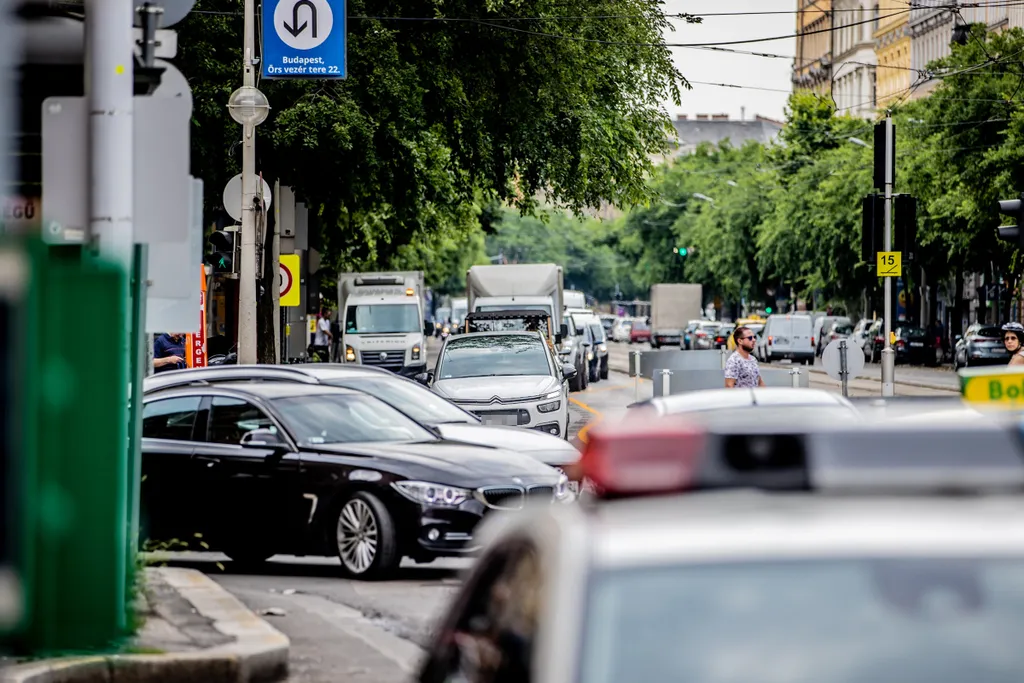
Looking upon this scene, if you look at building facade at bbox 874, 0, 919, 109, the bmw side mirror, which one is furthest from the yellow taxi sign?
building facade at bbox 874, 0, 919, 109

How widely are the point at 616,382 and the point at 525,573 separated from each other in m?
49.0

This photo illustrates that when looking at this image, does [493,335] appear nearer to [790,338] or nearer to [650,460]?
[650,460]

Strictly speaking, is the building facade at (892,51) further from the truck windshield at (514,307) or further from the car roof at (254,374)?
the car roof at (254,374)

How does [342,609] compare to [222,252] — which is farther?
[222,252]

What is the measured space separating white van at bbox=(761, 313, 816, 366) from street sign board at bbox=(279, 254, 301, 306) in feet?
136

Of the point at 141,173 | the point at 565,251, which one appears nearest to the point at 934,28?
the point at 141,173

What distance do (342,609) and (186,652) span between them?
2657mm

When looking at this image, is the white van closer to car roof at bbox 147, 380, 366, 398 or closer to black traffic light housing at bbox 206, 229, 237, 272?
black traffic light housing at bbox 206, 229, 237, 272

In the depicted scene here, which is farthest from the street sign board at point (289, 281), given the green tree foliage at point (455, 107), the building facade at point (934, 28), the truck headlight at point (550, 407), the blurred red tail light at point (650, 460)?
the building facade at point (934, 28)

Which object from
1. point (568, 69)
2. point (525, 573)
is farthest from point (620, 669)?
point (568, 69)

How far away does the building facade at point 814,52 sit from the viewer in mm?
122250

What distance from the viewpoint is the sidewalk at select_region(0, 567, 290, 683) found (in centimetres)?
809

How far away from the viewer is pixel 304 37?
23.5 metres

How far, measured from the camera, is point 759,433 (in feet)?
11.3
